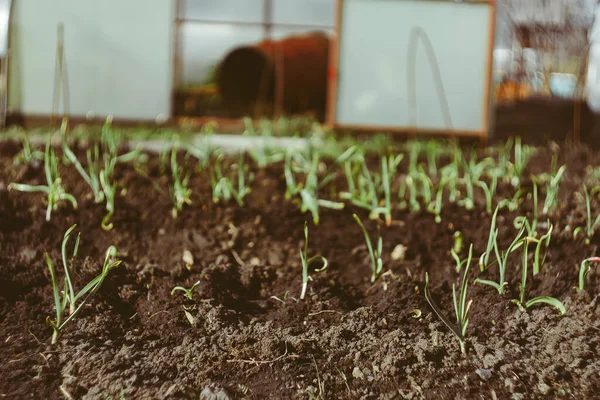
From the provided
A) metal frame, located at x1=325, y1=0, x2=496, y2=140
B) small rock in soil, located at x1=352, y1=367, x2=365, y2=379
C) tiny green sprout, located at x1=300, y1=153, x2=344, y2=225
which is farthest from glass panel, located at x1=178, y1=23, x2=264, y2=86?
small rock in soil, located at x1=352, y1=367, x2=365, y2=379

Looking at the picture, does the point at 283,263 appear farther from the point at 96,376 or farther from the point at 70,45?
the point at 70,45

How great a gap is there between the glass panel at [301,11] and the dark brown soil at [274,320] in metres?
5.45

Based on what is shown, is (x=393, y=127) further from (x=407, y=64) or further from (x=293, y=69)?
(x=293, y=69)

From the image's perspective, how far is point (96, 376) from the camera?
108 cm

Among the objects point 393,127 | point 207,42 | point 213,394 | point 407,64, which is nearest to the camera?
point 213,394

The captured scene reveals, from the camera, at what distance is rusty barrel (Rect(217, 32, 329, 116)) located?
253 inches

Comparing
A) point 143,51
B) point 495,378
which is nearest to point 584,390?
point 495,378

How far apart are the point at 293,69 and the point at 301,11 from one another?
884mm

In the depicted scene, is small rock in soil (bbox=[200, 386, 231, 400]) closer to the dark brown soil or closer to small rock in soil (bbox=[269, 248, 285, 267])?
the dark brown soil

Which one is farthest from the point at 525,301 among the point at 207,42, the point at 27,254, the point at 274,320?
the point at 207,42

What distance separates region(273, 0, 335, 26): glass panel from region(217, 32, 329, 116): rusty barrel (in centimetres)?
17

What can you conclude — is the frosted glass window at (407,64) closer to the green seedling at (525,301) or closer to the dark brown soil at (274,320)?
the dark brown soil at (274,320)

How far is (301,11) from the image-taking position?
6832 millimetres

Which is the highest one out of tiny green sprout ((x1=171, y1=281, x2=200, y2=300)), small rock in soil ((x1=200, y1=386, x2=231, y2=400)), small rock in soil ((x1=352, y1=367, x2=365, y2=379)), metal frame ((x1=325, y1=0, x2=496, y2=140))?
metal frame ((x1=325, y1=0, x2=496, y2=140))
